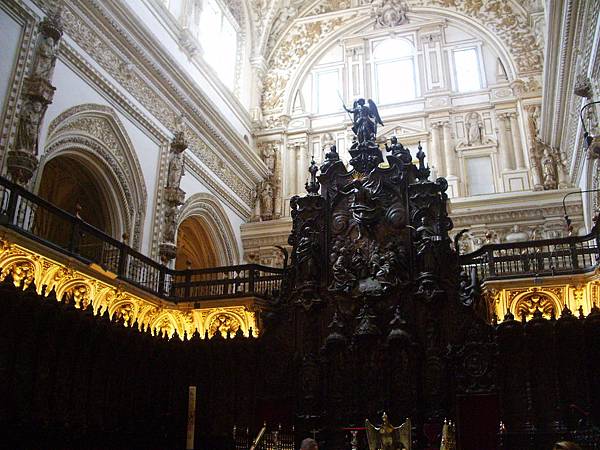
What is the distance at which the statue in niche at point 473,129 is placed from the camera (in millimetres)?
23000

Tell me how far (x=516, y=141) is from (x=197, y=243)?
1191 cm

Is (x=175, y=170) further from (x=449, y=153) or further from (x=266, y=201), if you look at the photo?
(x=449, y=153)

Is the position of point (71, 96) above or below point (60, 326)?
above

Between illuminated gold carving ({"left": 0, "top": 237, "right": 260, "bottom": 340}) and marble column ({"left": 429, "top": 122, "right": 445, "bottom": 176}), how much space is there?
33.3ft

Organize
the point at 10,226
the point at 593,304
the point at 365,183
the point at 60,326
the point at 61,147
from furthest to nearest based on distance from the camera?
the point at 365,183
the point at 61,147
the point at 593,304
the point at 60,326
the point at 10,226

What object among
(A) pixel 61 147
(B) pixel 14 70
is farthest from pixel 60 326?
(B) pixel 14 70

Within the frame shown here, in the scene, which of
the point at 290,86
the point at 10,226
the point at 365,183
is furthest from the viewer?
the point at 290,86

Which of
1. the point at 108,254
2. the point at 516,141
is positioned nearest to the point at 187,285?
the point at 108,254

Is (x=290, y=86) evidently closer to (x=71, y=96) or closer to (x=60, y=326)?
(x=71, y=96)

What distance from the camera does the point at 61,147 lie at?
14578 millimetres

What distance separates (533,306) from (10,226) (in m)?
10.9

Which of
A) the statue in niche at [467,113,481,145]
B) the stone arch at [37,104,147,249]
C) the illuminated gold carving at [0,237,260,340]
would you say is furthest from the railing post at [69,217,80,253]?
the statue in niche at [467,113,481,145]

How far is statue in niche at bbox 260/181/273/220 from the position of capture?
24.0m

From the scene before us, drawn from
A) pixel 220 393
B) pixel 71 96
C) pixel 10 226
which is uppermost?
pixel 71 96
